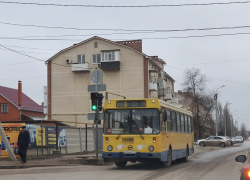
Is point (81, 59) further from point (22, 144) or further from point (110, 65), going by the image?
point (22, 144)

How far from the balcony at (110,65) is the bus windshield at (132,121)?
34.5 m

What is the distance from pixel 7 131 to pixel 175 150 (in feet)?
29.6

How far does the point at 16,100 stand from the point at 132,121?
5164 centimetres

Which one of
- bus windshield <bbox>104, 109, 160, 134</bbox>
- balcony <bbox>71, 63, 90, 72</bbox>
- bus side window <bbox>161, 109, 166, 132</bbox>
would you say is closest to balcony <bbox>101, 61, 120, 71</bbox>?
balcony <bbox>71, 63, 90, 72</bbox>

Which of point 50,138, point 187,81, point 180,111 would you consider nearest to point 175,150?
point 180,111

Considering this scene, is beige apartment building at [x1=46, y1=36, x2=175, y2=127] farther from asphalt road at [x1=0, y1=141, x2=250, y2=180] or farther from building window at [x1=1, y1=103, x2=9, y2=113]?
asphalt road at [x1=0, y1=141, x2=250, y2=180]

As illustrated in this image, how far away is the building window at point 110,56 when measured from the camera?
1948 inches

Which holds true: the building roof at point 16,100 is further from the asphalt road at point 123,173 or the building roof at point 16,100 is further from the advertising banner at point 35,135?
the asphalt road at point 123,173

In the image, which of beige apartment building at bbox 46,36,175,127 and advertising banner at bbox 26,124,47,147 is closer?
advertising banner at bbox 26,124,47,147

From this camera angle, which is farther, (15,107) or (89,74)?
(15,107)

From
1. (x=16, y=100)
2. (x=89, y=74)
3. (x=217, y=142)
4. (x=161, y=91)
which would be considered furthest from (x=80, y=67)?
(x=217, y=142)

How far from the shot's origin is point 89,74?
51219mm

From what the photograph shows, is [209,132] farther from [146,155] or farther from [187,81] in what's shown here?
[146,155]

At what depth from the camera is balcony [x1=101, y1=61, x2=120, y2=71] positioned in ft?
162
